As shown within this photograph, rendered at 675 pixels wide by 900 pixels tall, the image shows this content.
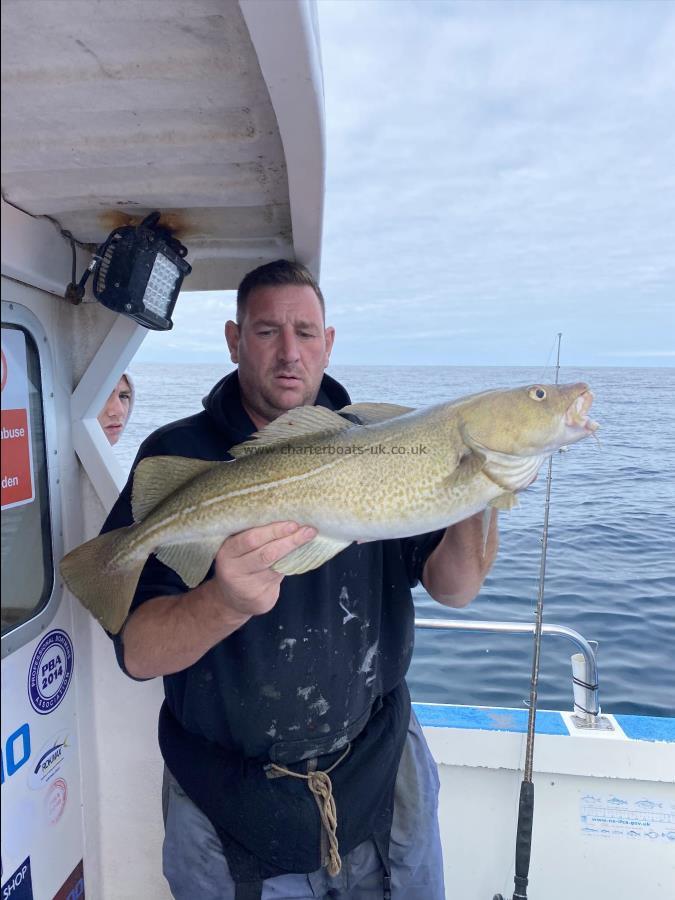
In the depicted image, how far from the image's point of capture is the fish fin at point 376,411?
87.3 inches

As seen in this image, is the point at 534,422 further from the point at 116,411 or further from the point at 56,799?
the point at 116,411

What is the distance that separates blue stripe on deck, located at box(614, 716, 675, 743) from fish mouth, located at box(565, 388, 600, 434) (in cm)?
225

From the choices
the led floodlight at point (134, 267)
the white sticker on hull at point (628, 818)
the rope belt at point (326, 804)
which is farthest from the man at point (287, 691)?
the white sticker on hull at point (628, 818)

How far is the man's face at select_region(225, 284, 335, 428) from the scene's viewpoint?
8.27ft

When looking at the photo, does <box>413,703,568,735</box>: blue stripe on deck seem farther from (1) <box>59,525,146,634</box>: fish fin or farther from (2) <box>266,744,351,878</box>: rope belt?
(1) <box>59,525,146,634</box>: fish fin

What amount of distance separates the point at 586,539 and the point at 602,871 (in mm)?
7541

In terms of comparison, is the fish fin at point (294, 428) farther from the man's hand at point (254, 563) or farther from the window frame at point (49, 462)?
the window frame at point (49, 462)

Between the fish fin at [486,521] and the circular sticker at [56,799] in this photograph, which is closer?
the fish fin at [486,521]

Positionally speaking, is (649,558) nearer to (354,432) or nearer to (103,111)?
(354,432)

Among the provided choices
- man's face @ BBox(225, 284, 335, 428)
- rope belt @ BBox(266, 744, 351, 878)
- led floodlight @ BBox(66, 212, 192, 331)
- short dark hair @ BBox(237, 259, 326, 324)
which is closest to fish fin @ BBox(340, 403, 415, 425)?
man's face @ BBox(225, 284, 335, 428)

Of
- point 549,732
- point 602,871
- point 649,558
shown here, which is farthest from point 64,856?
point 649,558

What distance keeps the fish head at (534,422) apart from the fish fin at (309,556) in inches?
22.1

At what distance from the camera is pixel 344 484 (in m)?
2.04

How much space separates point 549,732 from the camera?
3477 mm
